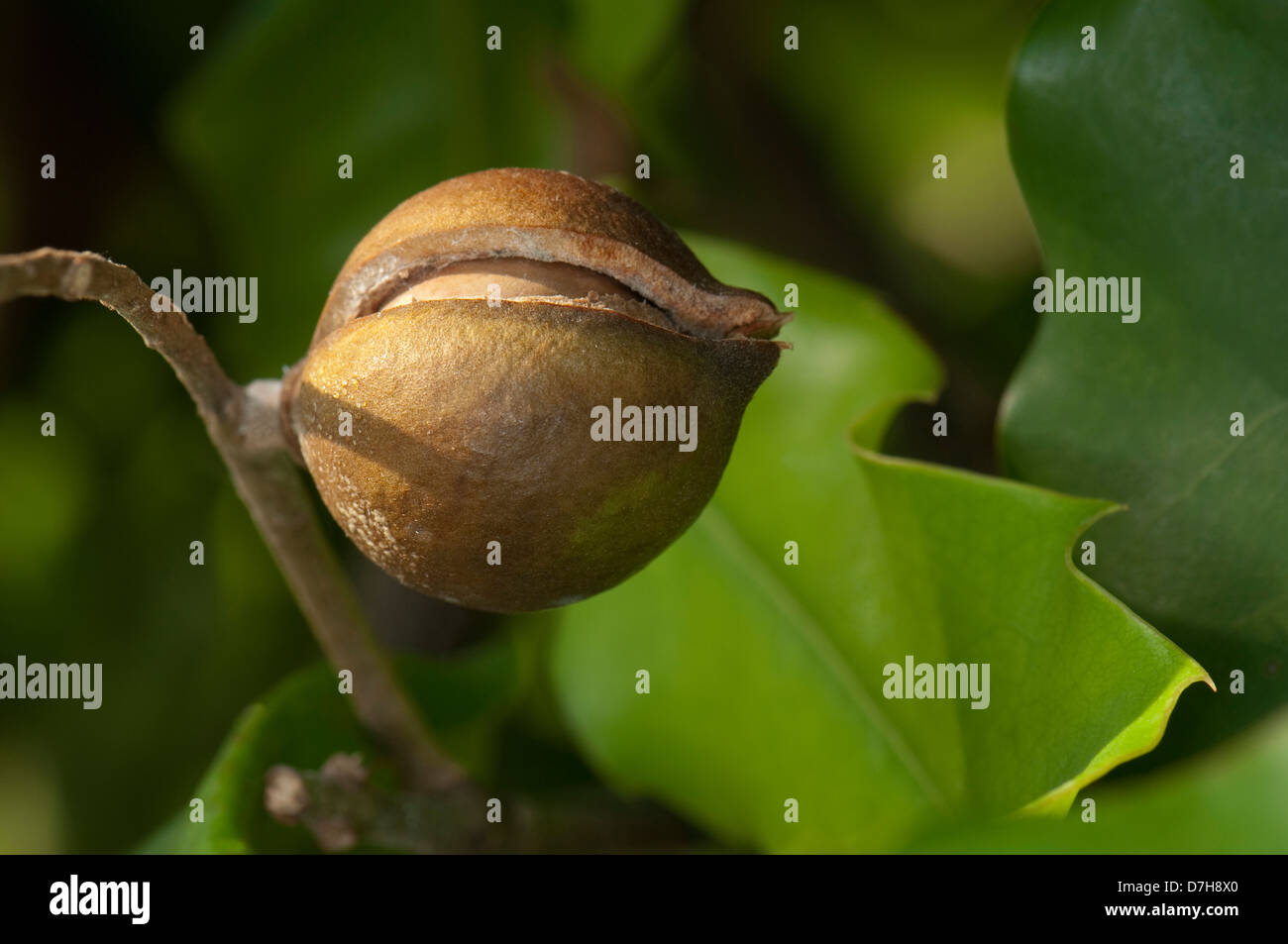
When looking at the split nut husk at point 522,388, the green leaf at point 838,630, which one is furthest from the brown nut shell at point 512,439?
the green leaf at point 838,630

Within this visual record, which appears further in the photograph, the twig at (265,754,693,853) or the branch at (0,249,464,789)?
the twig at (265,754,693,853)

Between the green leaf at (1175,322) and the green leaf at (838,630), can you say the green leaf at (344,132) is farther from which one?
the green leaf at (1175,322)

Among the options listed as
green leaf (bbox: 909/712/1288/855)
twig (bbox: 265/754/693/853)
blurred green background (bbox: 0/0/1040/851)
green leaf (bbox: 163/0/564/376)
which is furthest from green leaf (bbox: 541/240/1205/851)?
green leaf (bbox: 163/0/564/376)

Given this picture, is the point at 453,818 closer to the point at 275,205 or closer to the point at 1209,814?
the point at 1209,814

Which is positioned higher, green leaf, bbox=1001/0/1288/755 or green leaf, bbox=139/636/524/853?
green leaf, bbox=1001/0/1288/755

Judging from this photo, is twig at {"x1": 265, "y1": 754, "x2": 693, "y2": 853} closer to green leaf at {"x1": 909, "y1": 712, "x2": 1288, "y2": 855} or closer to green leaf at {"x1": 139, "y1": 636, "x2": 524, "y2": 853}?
green leaf at {"x1": 139, "y1": 636, "x2": 524, "y2": 853}

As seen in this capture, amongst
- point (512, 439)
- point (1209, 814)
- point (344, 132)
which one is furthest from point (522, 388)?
point (344, 132)
